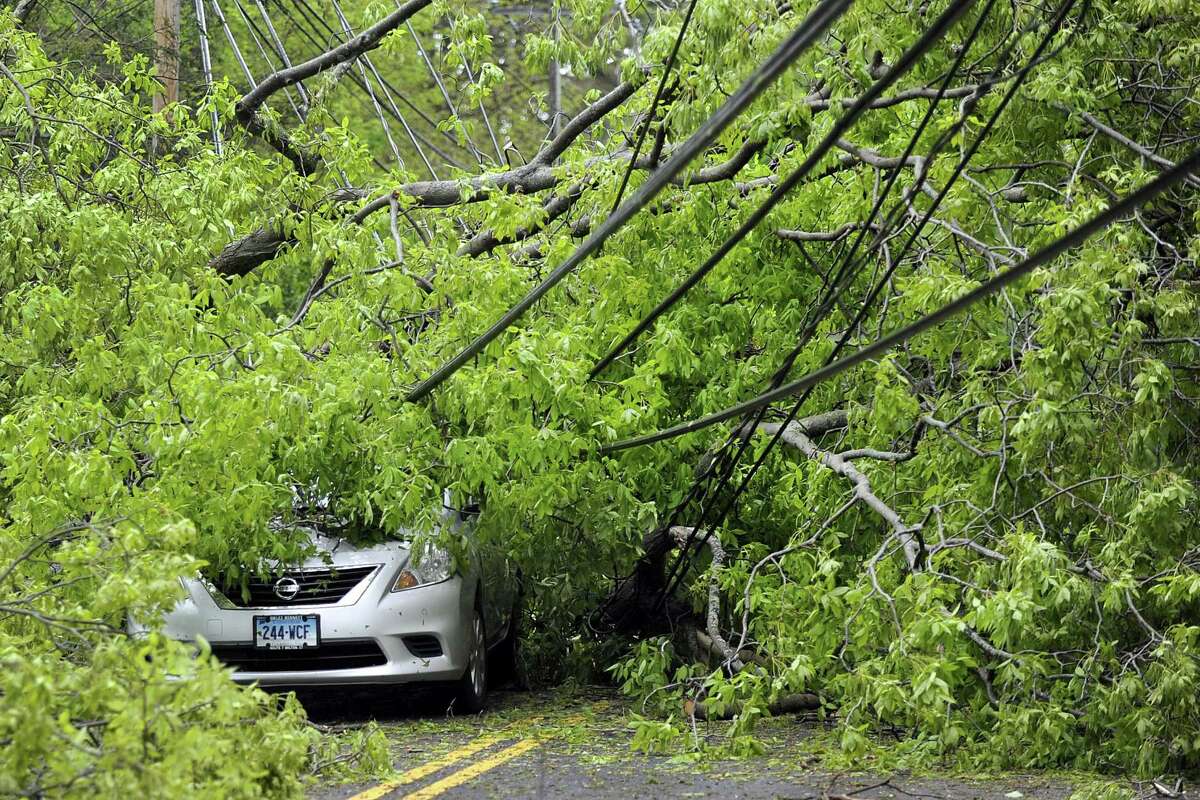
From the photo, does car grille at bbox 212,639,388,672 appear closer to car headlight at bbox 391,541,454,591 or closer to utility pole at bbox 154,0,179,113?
car headlight at bbox 391,541,454,591

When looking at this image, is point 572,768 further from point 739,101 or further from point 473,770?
point 739,101

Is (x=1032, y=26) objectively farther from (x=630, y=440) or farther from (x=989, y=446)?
(x=630, y=440)

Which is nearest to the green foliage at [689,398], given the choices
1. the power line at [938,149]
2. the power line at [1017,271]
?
the power line at [938,149]

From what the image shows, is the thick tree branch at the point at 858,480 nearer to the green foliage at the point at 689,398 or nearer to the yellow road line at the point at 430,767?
the green foliage at the point at 689,398

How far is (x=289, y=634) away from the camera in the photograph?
8.07 m

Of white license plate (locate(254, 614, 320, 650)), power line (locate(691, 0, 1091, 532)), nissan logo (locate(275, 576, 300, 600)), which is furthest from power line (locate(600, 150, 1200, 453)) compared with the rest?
nissan logo (locate(275, 576, 300, 600))

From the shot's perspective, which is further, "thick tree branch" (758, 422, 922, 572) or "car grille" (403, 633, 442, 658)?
"car grille" (403, 633, 442, 658)

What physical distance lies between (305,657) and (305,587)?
1.22ft

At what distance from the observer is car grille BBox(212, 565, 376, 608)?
26.9 feet

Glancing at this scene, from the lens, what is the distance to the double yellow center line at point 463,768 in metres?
6.39

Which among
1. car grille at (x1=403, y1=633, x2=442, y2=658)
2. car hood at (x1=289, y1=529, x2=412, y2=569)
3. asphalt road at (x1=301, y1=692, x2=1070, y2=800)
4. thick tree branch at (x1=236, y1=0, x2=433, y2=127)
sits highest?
thick tree branch at (x1=236, y1=0, x2=433, y2=127)

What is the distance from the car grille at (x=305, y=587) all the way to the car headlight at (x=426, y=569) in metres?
0.18

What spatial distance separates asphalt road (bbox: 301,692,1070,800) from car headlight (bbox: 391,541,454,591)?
0.76m

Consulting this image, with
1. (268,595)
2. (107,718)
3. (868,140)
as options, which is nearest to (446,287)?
(268,595)
